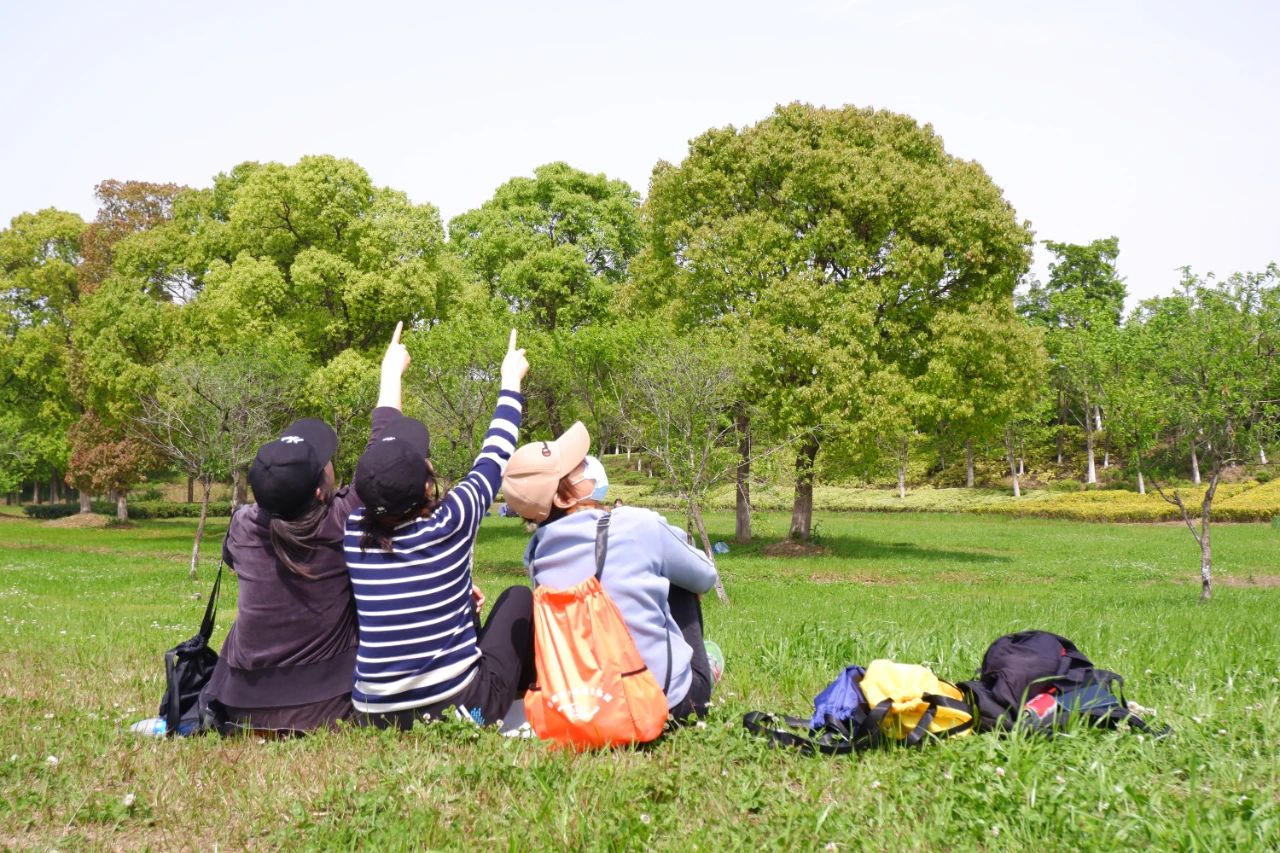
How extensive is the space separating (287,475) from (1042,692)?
141 inches

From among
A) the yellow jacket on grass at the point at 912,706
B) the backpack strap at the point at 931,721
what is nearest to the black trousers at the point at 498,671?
the yellow jacket on grass at the point at 912,706

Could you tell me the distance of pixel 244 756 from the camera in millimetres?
4152

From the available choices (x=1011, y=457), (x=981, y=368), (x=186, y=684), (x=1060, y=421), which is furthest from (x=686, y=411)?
(x=1060, y=421)

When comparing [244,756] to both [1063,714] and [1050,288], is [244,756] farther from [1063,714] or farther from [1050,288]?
[1050,288]

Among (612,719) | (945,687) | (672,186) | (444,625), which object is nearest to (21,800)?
(444,625)

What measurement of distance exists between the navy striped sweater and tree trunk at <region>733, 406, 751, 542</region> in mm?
15304

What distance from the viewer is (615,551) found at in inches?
165

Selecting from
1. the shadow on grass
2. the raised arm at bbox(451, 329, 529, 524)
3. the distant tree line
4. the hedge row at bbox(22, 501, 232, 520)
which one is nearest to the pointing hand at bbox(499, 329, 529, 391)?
the raised arm at bbox(451, 329, 529, 524)

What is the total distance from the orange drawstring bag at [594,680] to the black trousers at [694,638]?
45 cm

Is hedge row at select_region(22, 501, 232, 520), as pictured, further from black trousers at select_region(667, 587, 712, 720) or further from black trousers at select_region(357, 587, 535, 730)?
black trousers at select_region(667, 587, 712, 720)

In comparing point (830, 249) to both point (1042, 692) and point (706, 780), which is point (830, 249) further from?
point (706, 780)

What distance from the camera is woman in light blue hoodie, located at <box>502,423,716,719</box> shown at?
165 inches

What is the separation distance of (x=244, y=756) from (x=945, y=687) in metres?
3.17

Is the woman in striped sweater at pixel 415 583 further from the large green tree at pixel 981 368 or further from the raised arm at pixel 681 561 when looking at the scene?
the large green tree at pixel 981 368
